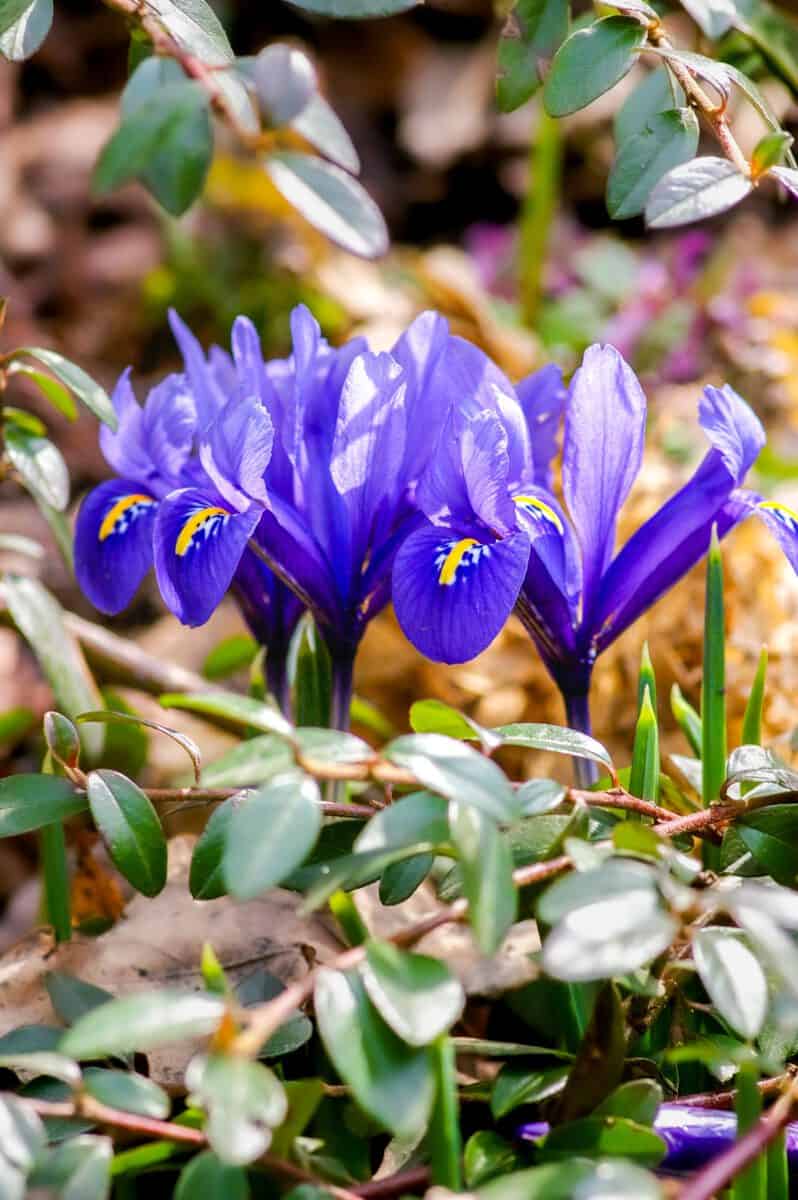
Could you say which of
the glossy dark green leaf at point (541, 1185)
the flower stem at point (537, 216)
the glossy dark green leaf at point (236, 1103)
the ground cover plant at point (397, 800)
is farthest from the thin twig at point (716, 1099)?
the flower stem at point (537, 216)

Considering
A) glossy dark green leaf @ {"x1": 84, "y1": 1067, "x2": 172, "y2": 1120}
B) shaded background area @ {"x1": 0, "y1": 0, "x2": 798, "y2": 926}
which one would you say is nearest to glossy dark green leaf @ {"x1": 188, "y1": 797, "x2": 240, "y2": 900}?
glossy dark green leaf @ {"x1": 84, "y1": 1067, "x2": 172, "y2": 1120}

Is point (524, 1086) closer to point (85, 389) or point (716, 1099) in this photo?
point (716, 1099)

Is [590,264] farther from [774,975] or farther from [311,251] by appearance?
[774,975]

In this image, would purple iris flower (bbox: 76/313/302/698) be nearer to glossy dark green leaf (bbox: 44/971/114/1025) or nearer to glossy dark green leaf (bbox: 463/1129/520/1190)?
glossy dark green leaf (bbox: 44/971/114/1025)

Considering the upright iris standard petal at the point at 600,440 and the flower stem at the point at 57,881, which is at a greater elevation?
the upright iris standard petal at the point at 600,440

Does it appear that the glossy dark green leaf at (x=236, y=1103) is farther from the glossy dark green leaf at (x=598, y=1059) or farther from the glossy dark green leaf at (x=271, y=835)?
→ the glossy dark green leaf at (x=598, y=1059)

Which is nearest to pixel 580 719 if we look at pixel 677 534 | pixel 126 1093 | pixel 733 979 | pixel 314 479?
pixel 677 534
